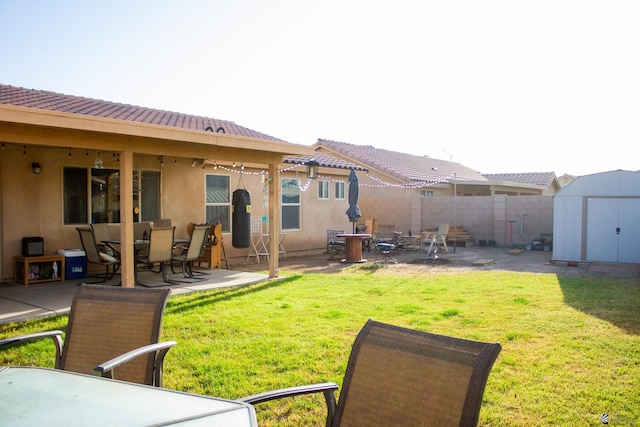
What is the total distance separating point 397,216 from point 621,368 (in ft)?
46.2

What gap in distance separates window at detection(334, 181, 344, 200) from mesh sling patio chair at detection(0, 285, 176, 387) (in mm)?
13108

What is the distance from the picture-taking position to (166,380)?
4.21 m

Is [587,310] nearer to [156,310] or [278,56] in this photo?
[156,310]

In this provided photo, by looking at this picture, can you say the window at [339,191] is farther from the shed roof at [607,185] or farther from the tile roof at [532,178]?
the tile roof at [532,178]

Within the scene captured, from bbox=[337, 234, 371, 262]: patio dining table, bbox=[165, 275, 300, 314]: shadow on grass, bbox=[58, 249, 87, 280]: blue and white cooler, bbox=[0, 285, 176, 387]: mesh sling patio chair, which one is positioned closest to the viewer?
bbox=[0, 285, 176, 387]: mesh sling patio chair

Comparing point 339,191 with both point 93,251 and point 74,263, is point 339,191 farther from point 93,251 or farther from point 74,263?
point 93,251

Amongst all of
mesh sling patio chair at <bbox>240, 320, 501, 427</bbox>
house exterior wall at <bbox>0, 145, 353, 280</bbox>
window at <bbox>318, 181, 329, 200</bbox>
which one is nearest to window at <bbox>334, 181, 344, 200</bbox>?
window at <bbox>318, 181, 329, 200</bbox>

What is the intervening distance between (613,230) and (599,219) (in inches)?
15.9

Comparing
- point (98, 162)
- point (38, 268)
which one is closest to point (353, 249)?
point (98, 162)

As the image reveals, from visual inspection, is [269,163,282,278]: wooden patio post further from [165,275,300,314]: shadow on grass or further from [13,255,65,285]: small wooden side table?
[13,255,65,285]: small wooden side table

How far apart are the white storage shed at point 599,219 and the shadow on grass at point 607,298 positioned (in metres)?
2.47

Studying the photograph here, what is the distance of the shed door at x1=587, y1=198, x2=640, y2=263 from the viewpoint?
39.7 feet

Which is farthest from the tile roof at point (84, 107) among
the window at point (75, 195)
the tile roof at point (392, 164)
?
the tile roof at point (392, 164)

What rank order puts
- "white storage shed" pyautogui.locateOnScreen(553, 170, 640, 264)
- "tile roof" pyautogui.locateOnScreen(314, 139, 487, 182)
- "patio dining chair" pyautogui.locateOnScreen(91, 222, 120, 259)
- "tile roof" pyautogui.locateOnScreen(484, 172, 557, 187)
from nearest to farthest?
"patio dining chair" pyautogui.locateOnScreen(91, 222, 120, 259) → "white storage shed" pyautogui.locateOnScreen(553, 170, 640, 264) → "tile roof" pyautogui.locateOnScreen(314, 139, 487, 182) → "tile roof" pyautogui.locateOnScreen(484, 172, 557, 187)
